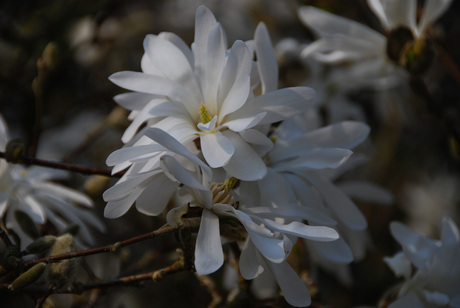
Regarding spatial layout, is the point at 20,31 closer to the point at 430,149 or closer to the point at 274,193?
the point at 274,193

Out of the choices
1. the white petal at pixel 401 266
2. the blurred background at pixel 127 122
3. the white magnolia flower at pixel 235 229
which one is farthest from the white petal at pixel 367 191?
the white magnolia flower at pixel 235 229

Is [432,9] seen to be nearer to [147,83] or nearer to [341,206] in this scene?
[341,206]

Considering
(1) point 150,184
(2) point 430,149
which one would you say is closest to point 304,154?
(1) point 150,184

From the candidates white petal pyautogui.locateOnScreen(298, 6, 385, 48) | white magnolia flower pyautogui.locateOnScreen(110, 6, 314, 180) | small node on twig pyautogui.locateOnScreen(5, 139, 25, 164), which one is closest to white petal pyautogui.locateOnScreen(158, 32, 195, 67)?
white magnolia flower pyautogui.locateOnScreen(110, 6, 314, 180)

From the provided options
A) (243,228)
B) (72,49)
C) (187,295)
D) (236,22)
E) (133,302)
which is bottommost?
(133,302)

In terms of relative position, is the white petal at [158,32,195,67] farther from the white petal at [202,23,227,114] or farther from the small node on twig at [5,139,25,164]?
the small node on twig at [5,139,25,164]

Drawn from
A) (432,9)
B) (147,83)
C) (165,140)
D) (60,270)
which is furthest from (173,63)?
(432,9)
